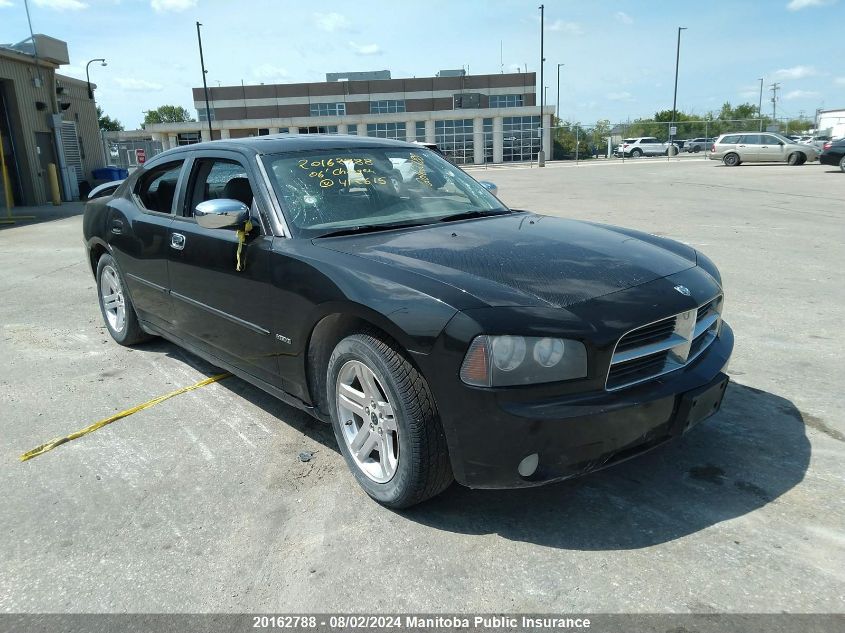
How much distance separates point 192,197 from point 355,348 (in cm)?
205

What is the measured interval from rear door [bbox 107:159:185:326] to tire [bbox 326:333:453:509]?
199 centimetres

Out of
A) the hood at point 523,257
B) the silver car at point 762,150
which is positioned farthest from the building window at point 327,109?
the hood at point 523,257

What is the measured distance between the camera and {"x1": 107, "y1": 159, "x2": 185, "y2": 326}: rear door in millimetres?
4531

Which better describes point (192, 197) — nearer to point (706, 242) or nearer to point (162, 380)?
point (162, 380)

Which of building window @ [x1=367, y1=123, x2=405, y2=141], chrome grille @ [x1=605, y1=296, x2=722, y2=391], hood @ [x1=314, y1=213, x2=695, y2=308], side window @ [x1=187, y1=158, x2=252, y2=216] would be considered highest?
building window @ [x1=367, y1=123, x2=405, y2=141]

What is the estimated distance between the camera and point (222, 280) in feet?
12.5

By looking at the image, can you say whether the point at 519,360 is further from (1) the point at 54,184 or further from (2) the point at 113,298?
(1) the point at 54,184

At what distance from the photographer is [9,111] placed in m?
21.0

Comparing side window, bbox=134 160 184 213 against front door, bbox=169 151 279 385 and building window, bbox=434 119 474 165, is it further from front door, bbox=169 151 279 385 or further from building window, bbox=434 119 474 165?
building window, bbox=434 119 474 165

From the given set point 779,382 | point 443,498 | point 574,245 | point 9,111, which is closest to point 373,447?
point 443,498

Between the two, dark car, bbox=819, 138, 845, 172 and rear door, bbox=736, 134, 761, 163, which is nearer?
dark car, bbox=819, 138, 845, 172

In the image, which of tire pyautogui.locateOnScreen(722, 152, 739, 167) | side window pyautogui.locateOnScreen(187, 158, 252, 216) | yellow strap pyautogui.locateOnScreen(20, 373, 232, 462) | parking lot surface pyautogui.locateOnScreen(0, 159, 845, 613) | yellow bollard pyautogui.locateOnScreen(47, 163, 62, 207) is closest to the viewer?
parking lot surface pyautogui.locateOnScreen(0, 159, 845, 613)

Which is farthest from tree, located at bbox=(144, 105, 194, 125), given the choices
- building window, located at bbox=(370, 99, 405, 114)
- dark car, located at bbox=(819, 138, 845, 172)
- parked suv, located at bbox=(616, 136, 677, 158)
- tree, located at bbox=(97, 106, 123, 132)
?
dark car, located at bbox=(819, 138, 845, 172)

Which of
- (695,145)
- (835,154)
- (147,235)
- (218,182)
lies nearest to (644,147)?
(695,145)
